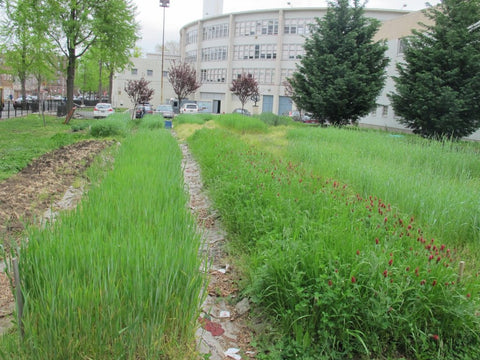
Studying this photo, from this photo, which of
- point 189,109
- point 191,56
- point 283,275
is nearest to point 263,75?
point 191,56

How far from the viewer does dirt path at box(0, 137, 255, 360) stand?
3.52 metres

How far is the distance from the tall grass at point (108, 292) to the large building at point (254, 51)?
63.8 metres

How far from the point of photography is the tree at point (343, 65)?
2105 centimetres

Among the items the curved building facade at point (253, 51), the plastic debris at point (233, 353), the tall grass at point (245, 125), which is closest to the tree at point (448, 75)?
the tall grass at point (245, 125)

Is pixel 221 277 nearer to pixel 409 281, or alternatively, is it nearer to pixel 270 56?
pixel 409 281

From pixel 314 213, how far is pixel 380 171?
2.71 meters

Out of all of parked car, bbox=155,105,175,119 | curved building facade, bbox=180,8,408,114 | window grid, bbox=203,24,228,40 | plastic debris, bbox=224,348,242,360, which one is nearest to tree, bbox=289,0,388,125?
plastic debris, bbox=224,348,242,360

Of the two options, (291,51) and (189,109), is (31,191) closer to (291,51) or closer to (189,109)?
(189,109)

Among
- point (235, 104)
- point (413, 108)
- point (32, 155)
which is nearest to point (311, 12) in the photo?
point (235, 104)

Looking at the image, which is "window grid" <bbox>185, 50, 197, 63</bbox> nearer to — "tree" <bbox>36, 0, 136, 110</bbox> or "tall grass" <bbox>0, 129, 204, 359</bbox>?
"tree" <bbox>36, 0, 136, 110</bbox>

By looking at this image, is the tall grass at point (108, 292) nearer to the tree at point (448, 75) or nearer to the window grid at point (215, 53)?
the tree at point (448, 75)

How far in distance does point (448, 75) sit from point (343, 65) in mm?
4897

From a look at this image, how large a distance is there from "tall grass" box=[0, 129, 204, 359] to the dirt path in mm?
342

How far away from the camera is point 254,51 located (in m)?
69.3
